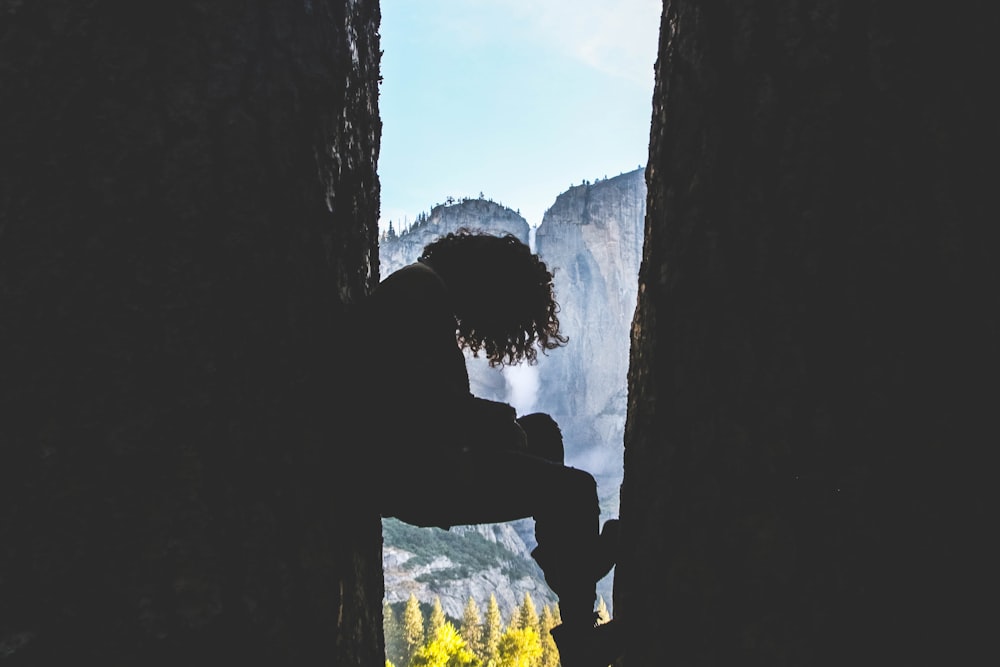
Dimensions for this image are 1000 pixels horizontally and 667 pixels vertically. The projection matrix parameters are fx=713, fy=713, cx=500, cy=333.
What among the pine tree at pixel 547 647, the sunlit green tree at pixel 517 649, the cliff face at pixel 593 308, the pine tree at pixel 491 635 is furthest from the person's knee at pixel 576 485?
the cliff face at pixel 593 308

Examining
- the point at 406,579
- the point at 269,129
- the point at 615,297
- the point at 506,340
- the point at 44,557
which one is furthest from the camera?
the point at 615,297

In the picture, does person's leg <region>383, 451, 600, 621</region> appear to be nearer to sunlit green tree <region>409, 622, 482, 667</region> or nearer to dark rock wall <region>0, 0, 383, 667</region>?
dark rock wall <region>0, 0, 383, 667</region>

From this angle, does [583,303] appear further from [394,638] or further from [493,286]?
[493,286]

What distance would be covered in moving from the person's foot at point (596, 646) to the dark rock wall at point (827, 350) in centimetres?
14

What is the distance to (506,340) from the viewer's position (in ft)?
8.11

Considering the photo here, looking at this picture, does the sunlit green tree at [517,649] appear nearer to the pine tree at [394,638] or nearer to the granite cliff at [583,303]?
the pine tree at [394,638]

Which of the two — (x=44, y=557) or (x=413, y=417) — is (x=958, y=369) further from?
(x=44, y=557)

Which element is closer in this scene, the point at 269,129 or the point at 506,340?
the point at 269,129

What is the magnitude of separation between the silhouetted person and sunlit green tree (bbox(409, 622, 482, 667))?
76.1 ft

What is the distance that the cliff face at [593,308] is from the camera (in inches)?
3787

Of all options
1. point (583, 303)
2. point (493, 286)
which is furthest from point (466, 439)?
point (583, 303)

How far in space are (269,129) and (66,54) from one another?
389 millimetres

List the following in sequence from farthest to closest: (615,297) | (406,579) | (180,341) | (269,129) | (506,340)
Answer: (615,297), (406,579), (506,340), (269,129), (180,341)

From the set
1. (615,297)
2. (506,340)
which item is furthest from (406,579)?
(506,340)
